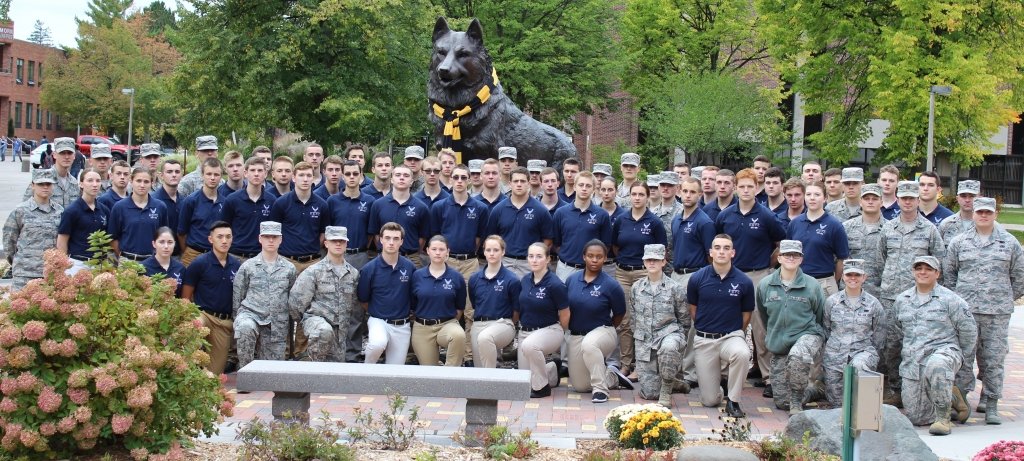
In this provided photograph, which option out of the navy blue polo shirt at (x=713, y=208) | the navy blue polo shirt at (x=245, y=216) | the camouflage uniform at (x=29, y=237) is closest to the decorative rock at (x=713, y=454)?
the navy blue polo shirt at (x=713, y=208)

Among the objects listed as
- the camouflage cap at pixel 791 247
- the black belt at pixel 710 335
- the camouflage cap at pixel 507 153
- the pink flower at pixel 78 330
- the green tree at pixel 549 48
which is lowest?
the black belt at pixel 710 335

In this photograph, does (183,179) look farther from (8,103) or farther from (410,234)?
(8,103)

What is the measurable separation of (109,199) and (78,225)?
490 mm

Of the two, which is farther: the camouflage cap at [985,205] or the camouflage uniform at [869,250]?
the camouflage uniform at [869,250]

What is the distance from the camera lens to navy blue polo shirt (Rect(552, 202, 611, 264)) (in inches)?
404

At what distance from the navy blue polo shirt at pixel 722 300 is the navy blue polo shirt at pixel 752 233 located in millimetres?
760

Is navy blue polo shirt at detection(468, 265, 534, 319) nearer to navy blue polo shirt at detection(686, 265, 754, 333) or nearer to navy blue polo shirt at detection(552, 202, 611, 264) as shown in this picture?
navy blue polo shirt at detection(552, 202, 611, 264)

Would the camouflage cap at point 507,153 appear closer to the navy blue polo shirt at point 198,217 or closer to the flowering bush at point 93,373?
the navy blue polo shirt at point 198,217

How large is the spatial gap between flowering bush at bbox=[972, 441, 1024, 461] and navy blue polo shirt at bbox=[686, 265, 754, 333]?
301cm

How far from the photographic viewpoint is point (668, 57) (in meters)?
36.3

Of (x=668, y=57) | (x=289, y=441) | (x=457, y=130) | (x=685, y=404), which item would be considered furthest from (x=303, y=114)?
(x=289, y=441)

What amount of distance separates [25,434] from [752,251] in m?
6.51

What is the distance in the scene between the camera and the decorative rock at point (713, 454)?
19.6ft

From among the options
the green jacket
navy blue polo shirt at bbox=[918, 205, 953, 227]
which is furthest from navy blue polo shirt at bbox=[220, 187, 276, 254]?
navy blue polo shirt at bbox=[918, 205, 953, 227]
